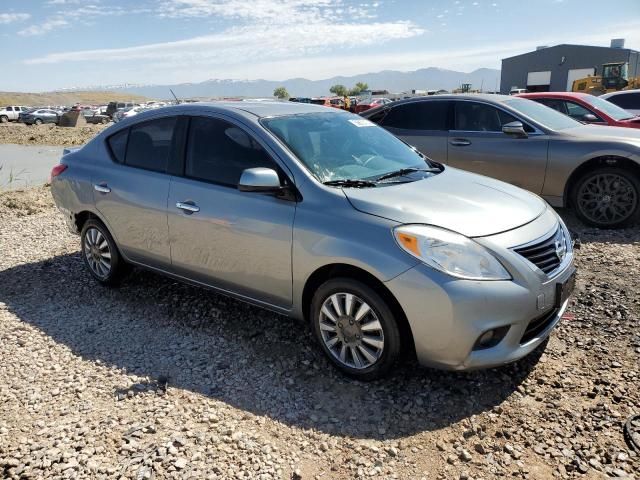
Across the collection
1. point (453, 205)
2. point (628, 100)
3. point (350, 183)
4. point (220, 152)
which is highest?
point (628, 100)

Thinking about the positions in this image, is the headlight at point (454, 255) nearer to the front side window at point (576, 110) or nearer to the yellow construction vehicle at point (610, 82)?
the front side window at point (576, 110)

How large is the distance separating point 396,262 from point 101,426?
6.31ft

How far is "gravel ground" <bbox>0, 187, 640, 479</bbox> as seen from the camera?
2.61m

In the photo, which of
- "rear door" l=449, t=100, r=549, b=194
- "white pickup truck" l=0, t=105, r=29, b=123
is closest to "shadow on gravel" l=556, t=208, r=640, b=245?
"rear door" l=449, t=100, r=549, b=194

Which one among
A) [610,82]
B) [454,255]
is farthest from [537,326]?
[610,82]

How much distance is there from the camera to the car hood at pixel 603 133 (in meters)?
6.16

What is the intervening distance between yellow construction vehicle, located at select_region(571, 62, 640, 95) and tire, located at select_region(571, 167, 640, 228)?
2523 cm

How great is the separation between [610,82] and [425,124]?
28.6m

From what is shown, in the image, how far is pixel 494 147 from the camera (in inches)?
268

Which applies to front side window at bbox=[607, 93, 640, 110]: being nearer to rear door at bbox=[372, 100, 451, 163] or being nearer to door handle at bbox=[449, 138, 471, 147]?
rear door at bbox=[372, 100, 451, 163]

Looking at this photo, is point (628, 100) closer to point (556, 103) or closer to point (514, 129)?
point (556, 103)

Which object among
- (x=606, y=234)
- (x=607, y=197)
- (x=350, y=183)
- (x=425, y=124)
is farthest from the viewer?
(x=425, y=124)

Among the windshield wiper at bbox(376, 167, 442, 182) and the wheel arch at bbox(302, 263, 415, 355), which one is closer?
the wheel arch at bbox(302, 263, 415, 355)

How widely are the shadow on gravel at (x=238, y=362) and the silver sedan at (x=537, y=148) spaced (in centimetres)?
353
